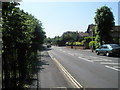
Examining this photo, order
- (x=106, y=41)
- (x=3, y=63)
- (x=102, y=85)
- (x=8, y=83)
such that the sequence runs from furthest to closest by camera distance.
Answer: (x=106, y=41)
(x=102, y=85)
(x=8, y=83)
(x=3, y=63)

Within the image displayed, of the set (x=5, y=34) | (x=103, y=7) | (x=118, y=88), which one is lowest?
(x=118, y=88)

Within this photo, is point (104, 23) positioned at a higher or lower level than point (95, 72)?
higher

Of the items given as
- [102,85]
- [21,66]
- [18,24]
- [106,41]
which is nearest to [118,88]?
[102,85]

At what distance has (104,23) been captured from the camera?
117 ft

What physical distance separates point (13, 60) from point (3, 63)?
1029mm

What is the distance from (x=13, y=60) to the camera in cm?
674

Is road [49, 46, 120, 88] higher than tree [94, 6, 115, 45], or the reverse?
tree [94, 6, 115, 45]

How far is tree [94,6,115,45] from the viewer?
35719mm

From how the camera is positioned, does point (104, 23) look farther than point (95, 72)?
Yes

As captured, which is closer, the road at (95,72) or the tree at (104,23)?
the road at (95,72)

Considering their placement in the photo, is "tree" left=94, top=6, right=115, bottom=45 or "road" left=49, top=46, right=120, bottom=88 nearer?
"road" left=49, top=46, right=120, bottom=88

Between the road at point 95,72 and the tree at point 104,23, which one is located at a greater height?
the tree at point 104,23

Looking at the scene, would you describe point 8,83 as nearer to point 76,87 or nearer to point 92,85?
point 76,87

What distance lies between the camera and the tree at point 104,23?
1406 inches
